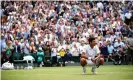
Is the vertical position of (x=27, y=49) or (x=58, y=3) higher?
(x=58, y=3)

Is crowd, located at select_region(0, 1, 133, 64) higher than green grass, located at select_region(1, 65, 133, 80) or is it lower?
higher

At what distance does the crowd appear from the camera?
26047 millimetres

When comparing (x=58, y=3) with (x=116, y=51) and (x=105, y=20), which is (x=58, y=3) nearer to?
(x=105, y=20)

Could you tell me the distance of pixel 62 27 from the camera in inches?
1125

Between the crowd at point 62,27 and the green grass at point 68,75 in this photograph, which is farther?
the crowd at point 62,27

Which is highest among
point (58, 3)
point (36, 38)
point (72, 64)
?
point (58, 3)

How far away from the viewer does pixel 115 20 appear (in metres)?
29.7

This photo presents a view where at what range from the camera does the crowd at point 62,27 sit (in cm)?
2605

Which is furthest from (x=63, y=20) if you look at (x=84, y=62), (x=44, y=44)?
(x=84, y=62)

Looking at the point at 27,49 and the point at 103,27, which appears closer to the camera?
the point at 27,49

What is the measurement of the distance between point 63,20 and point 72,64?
426cm

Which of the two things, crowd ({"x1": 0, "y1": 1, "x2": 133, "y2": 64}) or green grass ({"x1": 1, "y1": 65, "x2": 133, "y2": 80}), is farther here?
crowd ({"x1": 0, "y1": 1, "x2": 133, "y2": 64})

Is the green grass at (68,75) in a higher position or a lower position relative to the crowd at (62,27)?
lower

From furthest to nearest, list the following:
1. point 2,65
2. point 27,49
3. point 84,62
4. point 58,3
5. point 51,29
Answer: point 58,3 → point 51,29 → point 27,49 → point 2,65 → point 84,62
